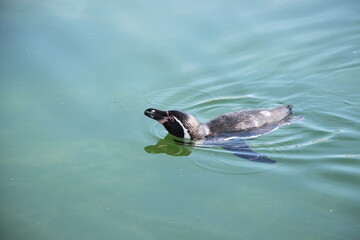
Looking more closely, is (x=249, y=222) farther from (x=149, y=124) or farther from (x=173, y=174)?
(x=149, y=124)

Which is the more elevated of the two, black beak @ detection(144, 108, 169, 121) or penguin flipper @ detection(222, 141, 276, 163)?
black beak @ detection(144, 108, 169, 121)

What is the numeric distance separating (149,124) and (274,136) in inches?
87.5

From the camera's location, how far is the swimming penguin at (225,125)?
26.5 feet

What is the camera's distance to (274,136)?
27.1 feet

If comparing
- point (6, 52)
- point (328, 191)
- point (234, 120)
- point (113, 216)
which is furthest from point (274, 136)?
point (6, 52)

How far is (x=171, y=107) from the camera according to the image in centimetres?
927

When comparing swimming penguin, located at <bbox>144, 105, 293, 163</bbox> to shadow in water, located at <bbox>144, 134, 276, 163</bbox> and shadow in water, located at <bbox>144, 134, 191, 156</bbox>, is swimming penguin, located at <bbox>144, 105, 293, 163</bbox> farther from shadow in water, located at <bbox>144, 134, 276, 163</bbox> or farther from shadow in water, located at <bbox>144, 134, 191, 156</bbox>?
shadow in water, located at <bbox>144, 134, 191, 156</bbox>

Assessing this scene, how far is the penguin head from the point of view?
8.05m

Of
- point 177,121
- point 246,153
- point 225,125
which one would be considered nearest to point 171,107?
point 177,121

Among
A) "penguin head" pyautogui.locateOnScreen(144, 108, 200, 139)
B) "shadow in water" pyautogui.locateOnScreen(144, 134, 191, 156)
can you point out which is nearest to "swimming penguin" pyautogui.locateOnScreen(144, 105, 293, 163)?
"penguin head" pyautogui.locateOnScreen(144, 108, 200, 139)

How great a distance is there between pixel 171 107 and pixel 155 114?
1260 mm

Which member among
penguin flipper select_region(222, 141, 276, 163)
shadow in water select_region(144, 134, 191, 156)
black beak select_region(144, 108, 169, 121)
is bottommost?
shadow in water select_region(144, 134, 191, 156)

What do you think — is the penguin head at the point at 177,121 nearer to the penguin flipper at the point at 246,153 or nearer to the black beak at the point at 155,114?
the black beak at the point at 155,114

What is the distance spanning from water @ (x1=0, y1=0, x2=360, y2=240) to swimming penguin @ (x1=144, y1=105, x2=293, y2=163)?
0.84 ft
